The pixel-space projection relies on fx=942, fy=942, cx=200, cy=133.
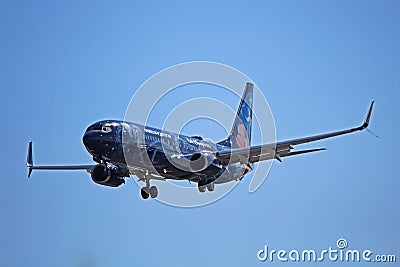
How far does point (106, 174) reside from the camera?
222ft

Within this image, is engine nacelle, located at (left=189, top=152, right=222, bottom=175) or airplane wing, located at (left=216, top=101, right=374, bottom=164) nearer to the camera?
airplane wing, located at (left=216, top=101, right=374, bottom=164)

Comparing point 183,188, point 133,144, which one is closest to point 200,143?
point 183,188

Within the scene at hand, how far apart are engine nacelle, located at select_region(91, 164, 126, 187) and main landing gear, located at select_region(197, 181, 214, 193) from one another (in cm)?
641

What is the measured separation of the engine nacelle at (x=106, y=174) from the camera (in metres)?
67.6

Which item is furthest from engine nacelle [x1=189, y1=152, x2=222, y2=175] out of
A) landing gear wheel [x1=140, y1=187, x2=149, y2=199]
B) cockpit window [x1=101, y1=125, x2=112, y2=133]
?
cockpit window [x1=101, y1=125, x2=112, y2=133]

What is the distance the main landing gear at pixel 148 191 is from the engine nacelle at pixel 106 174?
4280 mm

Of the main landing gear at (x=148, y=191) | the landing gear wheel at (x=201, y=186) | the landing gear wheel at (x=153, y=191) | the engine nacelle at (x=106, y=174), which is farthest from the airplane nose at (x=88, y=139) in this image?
the landing gear wheel at (x=201, y=186)

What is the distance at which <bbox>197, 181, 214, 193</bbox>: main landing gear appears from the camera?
71.2 metres

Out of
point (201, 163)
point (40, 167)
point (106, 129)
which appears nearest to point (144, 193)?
point (201, 163)

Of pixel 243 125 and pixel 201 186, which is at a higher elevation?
pixel 243 125

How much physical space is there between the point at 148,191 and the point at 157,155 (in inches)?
213

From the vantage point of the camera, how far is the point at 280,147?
219 feet

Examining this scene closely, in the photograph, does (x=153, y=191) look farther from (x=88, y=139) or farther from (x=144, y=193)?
(x=88, y=139)

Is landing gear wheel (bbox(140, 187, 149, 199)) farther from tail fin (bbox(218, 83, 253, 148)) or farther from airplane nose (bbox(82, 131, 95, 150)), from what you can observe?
tail fin (bbox(218, 83, 253, 148))
